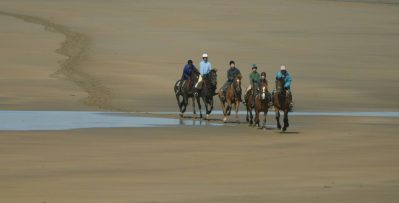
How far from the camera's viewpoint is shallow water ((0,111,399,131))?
31938 millimetres

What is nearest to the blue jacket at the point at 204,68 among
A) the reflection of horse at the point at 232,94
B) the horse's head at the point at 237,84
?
the reflection of horse at the point at 232,94

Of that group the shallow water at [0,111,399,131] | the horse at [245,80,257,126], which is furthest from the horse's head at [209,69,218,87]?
the horse at [245,80,257,126]

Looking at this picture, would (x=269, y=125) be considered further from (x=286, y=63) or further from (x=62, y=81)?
(x=286, y=63)

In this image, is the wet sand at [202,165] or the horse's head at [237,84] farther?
the horse's head at [237,84]

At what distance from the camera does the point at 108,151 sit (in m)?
24.9

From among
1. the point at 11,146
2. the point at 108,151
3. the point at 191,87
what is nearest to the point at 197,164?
the point at 108,151

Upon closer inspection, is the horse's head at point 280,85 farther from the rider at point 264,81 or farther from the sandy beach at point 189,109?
the sandy beach at point 189,109

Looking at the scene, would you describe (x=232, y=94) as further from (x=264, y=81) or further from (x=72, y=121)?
(x=72, y=121)

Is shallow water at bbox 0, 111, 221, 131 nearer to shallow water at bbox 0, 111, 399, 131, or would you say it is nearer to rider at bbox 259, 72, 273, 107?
shallow water at bbox 0, 111, 399, 131

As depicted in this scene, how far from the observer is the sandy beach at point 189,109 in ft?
61.4

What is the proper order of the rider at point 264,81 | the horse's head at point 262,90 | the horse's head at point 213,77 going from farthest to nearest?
the horse's head at point 213,77 < the horse's head at point 262,90 < the rider at point 264,81

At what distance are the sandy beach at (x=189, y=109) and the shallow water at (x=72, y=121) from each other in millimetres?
1367

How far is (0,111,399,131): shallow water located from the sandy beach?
1306 mm

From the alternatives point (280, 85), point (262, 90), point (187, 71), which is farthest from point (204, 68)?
point (280, 85)
